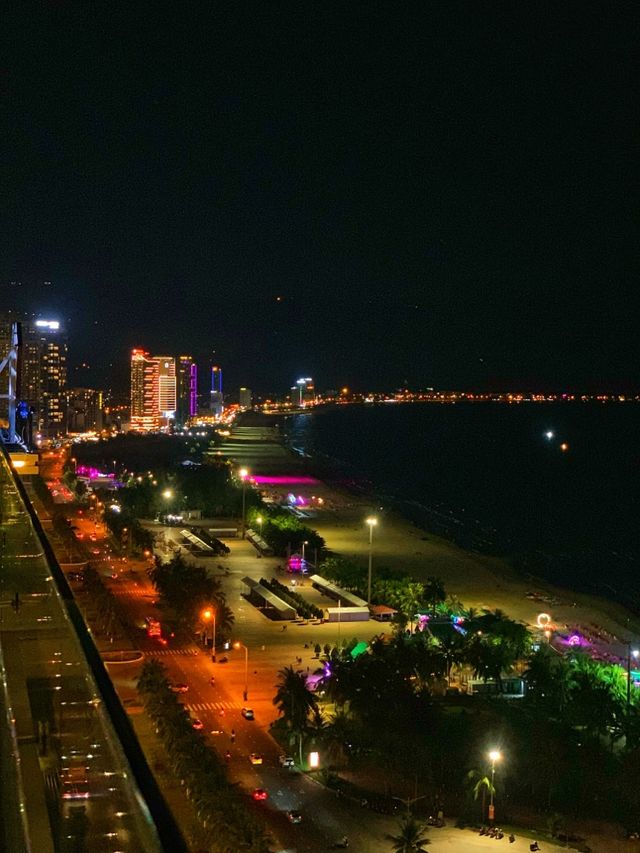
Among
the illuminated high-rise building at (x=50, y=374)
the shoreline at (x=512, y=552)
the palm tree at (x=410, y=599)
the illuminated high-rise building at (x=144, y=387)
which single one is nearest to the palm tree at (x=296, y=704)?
the palm tree at (x=410, y=599)

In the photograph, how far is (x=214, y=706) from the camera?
742 cm

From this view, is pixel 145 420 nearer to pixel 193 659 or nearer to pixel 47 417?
pixel 47 417

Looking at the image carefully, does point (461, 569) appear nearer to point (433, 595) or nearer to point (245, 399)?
point (433, 595)

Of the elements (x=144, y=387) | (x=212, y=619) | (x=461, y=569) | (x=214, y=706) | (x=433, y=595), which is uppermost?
(x=144, y=387)

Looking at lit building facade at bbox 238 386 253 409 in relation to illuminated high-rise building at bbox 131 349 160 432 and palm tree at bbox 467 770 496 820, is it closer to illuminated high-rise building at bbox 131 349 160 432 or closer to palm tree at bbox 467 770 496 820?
illuminated high-rise building at bbox 131 349 160 432

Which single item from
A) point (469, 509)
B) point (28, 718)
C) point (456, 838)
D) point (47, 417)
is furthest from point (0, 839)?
point (47, 417)

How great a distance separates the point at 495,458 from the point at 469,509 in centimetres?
1922

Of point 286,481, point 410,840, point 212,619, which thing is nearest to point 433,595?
point 212,619

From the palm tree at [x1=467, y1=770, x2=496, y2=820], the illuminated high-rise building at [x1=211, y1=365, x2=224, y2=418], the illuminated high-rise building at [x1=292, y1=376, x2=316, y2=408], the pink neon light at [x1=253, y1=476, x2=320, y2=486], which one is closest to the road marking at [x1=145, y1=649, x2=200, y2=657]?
the palm tree at [x1=467, y1=770, x2=496, y2=820]

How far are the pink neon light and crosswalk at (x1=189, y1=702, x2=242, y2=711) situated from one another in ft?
68.4

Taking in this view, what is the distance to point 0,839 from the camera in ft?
3.55

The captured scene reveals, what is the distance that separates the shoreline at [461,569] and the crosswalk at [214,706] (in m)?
5.01

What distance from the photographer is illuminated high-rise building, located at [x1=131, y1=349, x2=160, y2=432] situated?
2773 inches

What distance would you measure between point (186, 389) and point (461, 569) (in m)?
64.9
